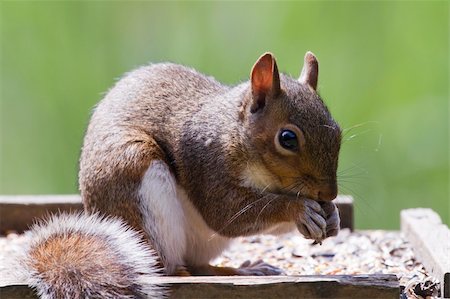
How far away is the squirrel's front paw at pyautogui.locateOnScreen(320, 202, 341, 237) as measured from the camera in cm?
374

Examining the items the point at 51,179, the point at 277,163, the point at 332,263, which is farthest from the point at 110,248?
the point at 51,179

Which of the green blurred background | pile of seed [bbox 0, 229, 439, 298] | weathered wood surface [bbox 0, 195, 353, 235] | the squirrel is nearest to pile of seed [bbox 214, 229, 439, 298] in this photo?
pile of seed [bbox 0, 229, 439, 298]

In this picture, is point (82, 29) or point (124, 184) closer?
point (124, 184)

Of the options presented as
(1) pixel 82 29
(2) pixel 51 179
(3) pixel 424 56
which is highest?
(1) pixel 82 29

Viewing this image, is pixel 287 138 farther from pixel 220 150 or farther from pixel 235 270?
pixel 235 270

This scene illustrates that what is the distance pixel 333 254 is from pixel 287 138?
93cm

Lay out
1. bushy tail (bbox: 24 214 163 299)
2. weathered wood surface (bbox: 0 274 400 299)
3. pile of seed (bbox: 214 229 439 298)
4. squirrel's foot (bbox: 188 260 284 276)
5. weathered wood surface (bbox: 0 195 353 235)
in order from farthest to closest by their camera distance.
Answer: weathered wood surface (bbox: 0 195 353 235)
pile of seed (bbox: 214 229 439 298)
squirrel's foot (bbox: 188 260 284 276)
bushy tail (bbox: 24 214 163 299)
weathered wood surface (bbox: 0 274 400 299)

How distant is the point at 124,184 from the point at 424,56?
12.7ft

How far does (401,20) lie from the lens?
724cm

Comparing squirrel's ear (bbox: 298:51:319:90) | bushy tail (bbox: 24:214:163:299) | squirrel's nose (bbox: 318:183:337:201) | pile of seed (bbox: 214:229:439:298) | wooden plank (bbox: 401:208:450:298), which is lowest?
pile of seed (bbox: 214:229:439:298)

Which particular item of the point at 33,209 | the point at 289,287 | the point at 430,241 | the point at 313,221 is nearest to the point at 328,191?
the point at 313,221

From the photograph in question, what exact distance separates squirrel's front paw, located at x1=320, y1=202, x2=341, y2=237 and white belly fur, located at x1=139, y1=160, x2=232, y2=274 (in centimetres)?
41

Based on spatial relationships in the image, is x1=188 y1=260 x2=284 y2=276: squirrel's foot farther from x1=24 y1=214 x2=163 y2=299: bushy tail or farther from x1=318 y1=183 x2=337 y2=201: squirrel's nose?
x1=318 y1=183 x2=337 y2=201: squirrel's nose

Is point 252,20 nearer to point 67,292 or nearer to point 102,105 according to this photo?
point 102,105
